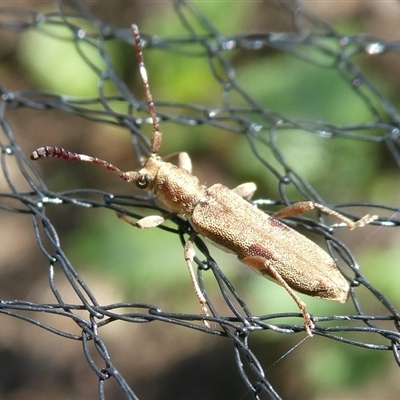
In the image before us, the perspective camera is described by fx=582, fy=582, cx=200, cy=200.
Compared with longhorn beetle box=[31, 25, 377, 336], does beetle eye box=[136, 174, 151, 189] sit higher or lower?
higher

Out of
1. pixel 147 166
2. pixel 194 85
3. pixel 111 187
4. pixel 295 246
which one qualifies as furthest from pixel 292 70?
pixel 295 246

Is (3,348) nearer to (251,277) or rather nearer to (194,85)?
(251,277)

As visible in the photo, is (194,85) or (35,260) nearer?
(35,260)

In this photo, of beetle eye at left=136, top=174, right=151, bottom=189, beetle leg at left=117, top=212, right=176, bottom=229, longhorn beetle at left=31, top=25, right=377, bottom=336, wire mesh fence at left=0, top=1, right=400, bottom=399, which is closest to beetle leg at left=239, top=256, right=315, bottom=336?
longhorn beetle at left=31, top=25, right=377, bottom=336

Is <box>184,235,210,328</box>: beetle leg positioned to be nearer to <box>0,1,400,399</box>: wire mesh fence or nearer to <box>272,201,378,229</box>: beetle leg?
<box>0,1,400,399</box>: wire mesh fence

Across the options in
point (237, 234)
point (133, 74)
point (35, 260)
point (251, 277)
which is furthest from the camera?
point (133, 74)
